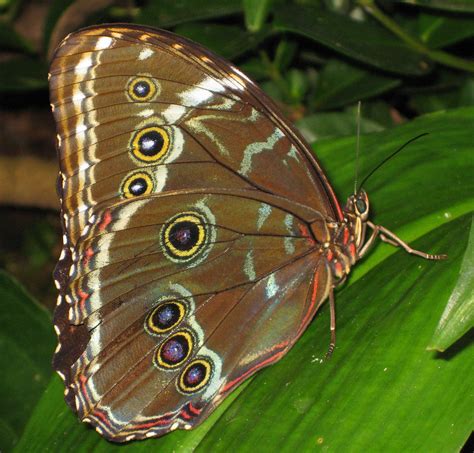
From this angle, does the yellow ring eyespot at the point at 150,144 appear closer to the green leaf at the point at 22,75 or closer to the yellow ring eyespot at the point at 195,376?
the yellow ring eyespot at the point at 195,376

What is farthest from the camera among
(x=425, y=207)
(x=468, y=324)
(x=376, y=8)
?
(x=376, y=8)

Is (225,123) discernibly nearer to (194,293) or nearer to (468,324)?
(194,293)

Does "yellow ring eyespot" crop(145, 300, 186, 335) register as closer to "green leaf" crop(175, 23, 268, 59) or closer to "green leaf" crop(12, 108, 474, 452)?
"green leaf" crop(12, 108, 474, 452)

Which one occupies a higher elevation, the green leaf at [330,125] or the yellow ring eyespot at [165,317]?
the yellow ring eyespot at [165,317]

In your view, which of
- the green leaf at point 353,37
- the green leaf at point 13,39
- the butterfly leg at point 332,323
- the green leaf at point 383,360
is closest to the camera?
the green leaf at point 383,360

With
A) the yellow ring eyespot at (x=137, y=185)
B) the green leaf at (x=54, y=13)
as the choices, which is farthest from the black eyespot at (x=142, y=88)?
the green leaf at (x=54, y=13)

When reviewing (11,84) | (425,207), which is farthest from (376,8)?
(11,84)

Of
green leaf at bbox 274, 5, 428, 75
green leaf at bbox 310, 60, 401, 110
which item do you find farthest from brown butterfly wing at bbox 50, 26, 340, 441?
green leaf at bbox 310, 60, 401, 110
